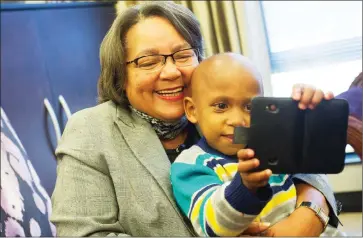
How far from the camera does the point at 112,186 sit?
1132 mm

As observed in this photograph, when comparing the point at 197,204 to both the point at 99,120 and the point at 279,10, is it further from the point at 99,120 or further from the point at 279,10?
the point at 279,10

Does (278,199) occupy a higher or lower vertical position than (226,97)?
lower

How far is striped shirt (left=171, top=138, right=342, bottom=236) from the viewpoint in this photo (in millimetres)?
752

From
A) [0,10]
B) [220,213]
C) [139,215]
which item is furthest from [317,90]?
[0,10]

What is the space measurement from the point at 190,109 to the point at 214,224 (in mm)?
382

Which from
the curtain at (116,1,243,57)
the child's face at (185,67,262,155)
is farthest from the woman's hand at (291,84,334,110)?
the curtain at (116,1,243,57)

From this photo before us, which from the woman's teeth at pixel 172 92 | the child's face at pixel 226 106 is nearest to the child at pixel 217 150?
the child's face at pixel 226 106

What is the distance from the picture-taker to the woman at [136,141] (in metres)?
1.08

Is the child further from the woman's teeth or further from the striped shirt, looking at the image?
the woman's teeth

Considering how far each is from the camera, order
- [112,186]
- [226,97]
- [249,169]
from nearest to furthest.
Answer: [249,169] < [226,97] < [112,186]

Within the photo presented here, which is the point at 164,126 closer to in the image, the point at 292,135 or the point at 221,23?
the point at 292,135

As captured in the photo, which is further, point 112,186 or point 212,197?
point 112,186

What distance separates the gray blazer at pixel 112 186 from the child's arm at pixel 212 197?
7cm

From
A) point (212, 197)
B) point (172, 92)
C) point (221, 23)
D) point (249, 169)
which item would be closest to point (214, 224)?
point (212, 197)
